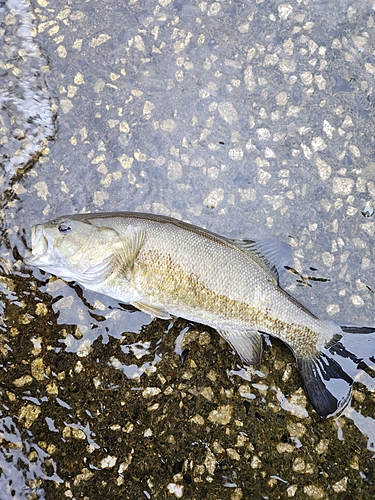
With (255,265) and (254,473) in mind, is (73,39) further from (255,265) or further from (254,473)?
(254,473)

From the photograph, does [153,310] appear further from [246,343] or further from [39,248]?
[39,248]

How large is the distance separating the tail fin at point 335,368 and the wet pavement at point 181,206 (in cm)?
10

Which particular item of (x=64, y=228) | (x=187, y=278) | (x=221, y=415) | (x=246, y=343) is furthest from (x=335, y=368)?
(x=64, y=228)

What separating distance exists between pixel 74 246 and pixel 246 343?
1347 millimetres

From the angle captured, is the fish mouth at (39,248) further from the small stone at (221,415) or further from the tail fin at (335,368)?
the tail fin at (335,368)

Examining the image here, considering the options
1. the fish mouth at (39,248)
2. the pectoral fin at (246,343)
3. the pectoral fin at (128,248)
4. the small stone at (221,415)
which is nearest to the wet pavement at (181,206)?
the small stone at (221,415)

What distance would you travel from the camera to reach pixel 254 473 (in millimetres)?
3148

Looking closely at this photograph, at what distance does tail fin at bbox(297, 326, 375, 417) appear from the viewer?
10.5ft

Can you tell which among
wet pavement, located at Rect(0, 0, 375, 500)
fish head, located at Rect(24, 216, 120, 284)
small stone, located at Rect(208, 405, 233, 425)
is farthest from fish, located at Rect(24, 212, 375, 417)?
small stone, located at Rect(208, 405, 233, 425)

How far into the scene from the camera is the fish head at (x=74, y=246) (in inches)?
122

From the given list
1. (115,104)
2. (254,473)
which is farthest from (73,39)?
(254,473)

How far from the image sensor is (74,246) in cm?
310

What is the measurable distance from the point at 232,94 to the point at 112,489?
2.96 m

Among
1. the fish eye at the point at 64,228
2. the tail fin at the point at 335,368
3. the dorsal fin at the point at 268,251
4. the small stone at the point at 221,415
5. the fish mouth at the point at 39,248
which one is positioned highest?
the dorsal fin at the point at 268,251
